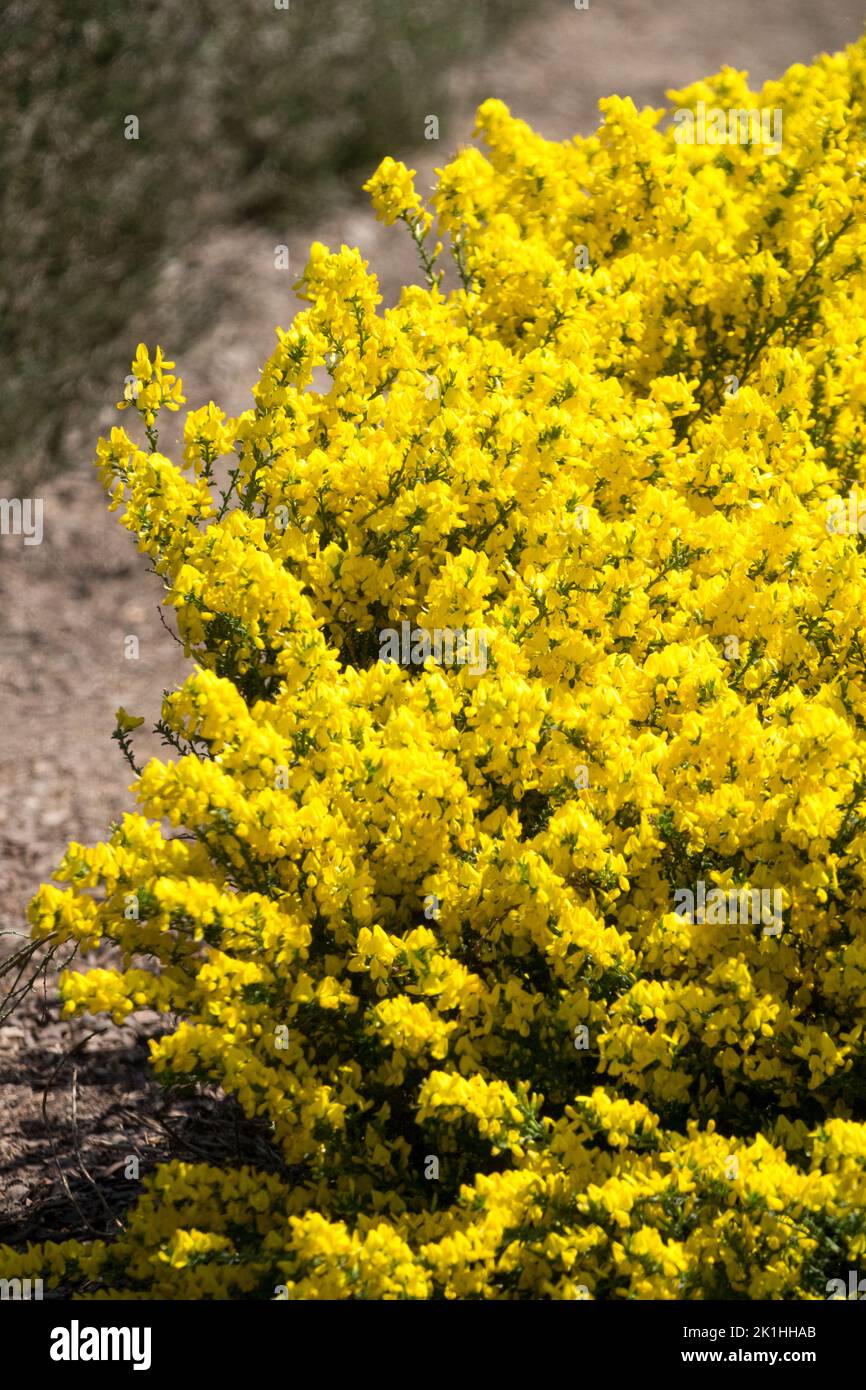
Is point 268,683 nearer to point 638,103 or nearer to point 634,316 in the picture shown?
point 634,316

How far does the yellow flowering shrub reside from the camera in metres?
2.12

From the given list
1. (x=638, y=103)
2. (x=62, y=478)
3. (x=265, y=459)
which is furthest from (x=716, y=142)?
(x=638, y=103)

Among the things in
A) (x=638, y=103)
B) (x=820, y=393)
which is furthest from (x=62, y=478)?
(x=638, y=103)

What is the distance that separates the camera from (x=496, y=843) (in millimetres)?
2328

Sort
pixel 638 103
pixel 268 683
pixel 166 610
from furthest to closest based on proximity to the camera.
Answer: pixel 638 103, pixel 166 610, pixel 268 683

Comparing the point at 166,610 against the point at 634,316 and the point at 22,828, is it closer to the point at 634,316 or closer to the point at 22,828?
the point at 22,828

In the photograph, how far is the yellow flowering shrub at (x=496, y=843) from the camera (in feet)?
6.95

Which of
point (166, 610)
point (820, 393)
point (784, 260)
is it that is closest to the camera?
point (820, 393)

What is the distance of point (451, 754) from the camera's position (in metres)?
2.38

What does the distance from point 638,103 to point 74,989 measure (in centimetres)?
908

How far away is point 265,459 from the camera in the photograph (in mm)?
2715

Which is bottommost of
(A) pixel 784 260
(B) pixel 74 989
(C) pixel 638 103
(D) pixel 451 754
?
(B) pixel 74 989

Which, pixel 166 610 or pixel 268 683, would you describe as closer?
pixel 268 683

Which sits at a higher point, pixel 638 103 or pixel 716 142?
pixel 638 103
